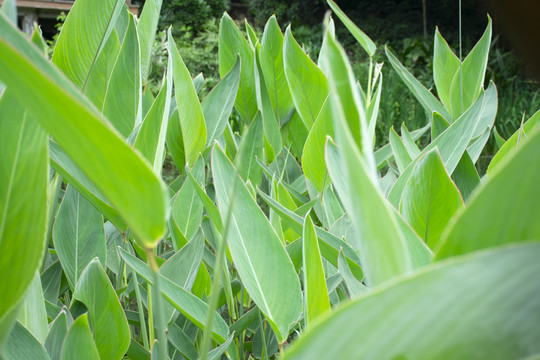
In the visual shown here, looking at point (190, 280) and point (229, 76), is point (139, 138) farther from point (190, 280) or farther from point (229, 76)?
point (229, 76)

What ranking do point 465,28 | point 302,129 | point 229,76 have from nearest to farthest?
point 229,76
point 302,129
point 465,28

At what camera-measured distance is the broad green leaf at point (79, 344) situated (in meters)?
0.32

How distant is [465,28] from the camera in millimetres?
8711

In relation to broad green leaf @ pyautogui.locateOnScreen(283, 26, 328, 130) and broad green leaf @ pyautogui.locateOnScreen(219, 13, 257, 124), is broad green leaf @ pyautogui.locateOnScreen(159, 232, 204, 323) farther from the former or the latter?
broad green leaf @ pyautogui.locateOnScreen(219, 13, 257, 124)

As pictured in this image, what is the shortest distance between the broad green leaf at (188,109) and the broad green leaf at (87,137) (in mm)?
406

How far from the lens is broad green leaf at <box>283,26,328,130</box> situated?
64 centimetres

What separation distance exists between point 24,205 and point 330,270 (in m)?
0.36

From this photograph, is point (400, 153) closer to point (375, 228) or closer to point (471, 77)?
point (471, 77)

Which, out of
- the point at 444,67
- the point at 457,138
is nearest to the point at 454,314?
the point at 457,138

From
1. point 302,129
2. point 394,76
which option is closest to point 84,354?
point 302,129

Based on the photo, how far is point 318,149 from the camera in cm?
56

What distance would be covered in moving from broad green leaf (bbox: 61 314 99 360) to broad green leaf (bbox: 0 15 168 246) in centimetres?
16

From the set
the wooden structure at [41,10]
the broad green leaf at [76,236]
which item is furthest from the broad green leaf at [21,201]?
the wooden structure at [41,10]

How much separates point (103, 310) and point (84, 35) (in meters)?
0.25
